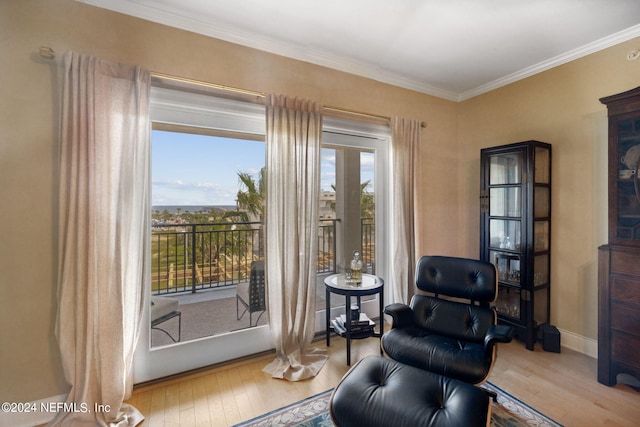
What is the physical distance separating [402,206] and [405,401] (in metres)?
1.92

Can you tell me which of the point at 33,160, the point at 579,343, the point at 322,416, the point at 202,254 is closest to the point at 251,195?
the point at 202,254

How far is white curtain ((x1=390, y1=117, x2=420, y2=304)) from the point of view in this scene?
288 centimetres

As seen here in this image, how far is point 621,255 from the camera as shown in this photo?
6.40 feet

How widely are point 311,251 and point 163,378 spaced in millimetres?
1436

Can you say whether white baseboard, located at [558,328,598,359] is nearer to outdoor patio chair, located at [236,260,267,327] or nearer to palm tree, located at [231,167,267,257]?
outdoor patio chair, located at [236,260,267,327]

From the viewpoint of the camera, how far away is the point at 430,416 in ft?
3.92

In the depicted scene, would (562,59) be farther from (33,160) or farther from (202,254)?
(33,160)

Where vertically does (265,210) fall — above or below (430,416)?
above

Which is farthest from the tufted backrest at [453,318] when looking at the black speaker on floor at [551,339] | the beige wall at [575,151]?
the beige wall at [575,151]

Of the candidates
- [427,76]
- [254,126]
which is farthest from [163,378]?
[427,76]

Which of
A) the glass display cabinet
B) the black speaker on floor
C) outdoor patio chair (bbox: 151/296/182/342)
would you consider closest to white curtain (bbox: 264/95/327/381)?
outdoor patio chair (bbox: 151/296/182/342)

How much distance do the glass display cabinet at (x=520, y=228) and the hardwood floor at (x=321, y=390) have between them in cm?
38

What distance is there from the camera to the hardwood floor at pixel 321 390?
1.74 meters

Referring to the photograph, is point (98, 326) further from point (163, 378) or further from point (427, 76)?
point (427, 76)
